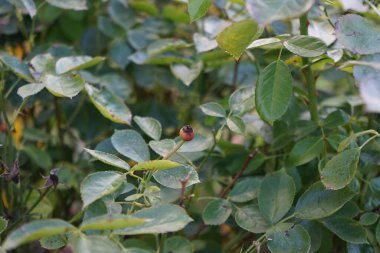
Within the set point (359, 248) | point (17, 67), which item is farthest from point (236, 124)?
point (17, 67)

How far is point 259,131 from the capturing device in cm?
Answer: 99

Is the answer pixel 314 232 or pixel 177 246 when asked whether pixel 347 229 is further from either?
pixel 177 246

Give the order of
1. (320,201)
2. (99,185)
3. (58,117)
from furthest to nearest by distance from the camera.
→ (58,117), (320,201), (99,185)

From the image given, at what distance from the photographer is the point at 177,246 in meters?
0.81

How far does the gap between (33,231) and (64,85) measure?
1.18 feet

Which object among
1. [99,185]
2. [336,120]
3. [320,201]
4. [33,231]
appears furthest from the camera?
[336,120]

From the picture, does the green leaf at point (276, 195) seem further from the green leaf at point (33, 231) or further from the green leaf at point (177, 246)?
the green leaf at point (33, 231)

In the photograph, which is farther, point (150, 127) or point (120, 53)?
point (120, 53)

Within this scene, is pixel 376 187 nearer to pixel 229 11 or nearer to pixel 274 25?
pixel 274 25

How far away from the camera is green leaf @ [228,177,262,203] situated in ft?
2.80

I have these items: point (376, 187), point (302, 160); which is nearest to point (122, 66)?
point (302, 160)

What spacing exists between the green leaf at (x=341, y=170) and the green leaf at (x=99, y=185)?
26cm

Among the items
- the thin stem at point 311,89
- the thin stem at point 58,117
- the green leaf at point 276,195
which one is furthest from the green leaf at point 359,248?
the thin stem at point 58,117

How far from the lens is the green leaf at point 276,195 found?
78cm
